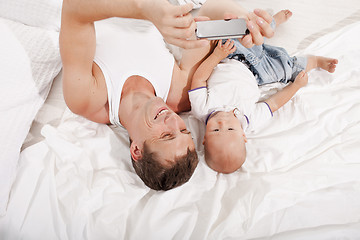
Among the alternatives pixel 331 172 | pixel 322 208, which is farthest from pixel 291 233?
pixel 331 172

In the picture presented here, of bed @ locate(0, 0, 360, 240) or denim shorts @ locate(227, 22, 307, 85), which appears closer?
bed @ locate(0, 0, 360, 240)

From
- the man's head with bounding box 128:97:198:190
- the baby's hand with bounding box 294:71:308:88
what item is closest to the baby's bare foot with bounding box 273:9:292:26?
the baby's hand with bounding box 294:71:308:88

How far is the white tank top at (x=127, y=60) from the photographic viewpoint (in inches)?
44.0

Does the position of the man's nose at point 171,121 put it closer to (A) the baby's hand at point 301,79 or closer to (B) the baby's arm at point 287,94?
(B) the baby's arm at point 287,94

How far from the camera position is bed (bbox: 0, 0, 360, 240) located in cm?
101

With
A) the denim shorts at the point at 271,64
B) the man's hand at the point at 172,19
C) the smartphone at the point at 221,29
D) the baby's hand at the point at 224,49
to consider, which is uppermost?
the man's hand at the point at 172,19

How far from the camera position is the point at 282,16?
1448 millimetres

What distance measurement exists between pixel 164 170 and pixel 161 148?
3.1 inches

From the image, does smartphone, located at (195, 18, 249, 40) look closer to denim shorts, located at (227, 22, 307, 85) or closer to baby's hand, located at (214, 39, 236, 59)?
baby's hand, located at (214, 39, 236, 59)

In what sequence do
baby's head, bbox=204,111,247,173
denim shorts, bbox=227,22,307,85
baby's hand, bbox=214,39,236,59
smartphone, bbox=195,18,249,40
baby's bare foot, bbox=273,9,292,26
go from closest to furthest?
smartphone, bbox=195,18,249,40 < baby's head, bbox=204,111,247,173 < baby's hand, bbox=214,39,236,59 < denim shorts, bbox=227,22,307,85 < baby's bare foot, bbox=273,9,292,26

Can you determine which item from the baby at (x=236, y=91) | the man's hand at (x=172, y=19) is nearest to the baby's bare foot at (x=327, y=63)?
the baby at (x=236, y=91)

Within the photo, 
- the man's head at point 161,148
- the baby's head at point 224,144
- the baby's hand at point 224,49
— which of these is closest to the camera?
the man's head at point 161,148

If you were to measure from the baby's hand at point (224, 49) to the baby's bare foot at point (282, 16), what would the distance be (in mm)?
390

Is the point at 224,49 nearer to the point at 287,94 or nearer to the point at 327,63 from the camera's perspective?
the point at 287,94
